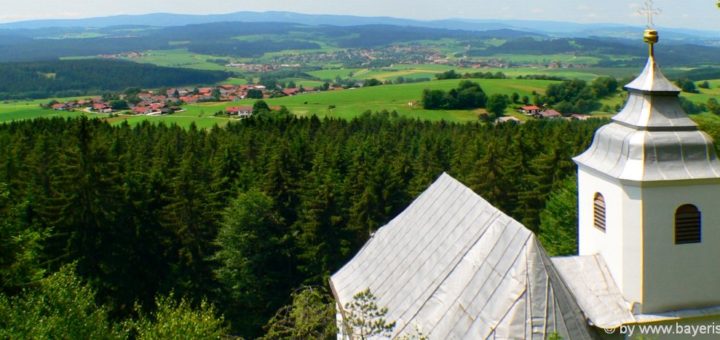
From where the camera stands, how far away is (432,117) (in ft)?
313

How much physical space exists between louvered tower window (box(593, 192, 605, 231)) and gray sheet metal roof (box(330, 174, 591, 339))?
2245 mm

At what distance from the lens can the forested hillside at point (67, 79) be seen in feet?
526

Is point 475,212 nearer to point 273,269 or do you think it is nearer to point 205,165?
point 273,269

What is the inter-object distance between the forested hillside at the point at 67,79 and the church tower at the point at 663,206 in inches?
6132

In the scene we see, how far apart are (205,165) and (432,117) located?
58844 millimetres

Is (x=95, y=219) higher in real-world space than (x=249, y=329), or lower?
higher

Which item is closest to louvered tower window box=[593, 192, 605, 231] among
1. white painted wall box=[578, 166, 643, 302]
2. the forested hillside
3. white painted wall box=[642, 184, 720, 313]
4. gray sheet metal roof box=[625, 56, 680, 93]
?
white painted wall box=[578, 166, 643, 302]

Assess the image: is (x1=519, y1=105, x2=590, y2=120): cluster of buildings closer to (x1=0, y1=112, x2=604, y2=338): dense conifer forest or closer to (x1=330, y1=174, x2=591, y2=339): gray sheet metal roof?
(x1=0, y1=112, x2=604, y2=338): dense conifer forest

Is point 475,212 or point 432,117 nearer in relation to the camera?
point 475,212

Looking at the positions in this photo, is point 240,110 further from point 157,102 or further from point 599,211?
point 599,211

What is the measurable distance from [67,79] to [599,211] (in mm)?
180093

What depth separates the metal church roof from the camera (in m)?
14.2

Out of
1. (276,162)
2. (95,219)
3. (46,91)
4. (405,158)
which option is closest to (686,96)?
(405,158)

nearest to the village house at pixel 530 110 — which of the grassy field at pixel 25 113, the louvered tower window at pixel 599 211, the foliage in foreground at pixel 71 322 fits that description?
the grassy field at pixel 25 113
